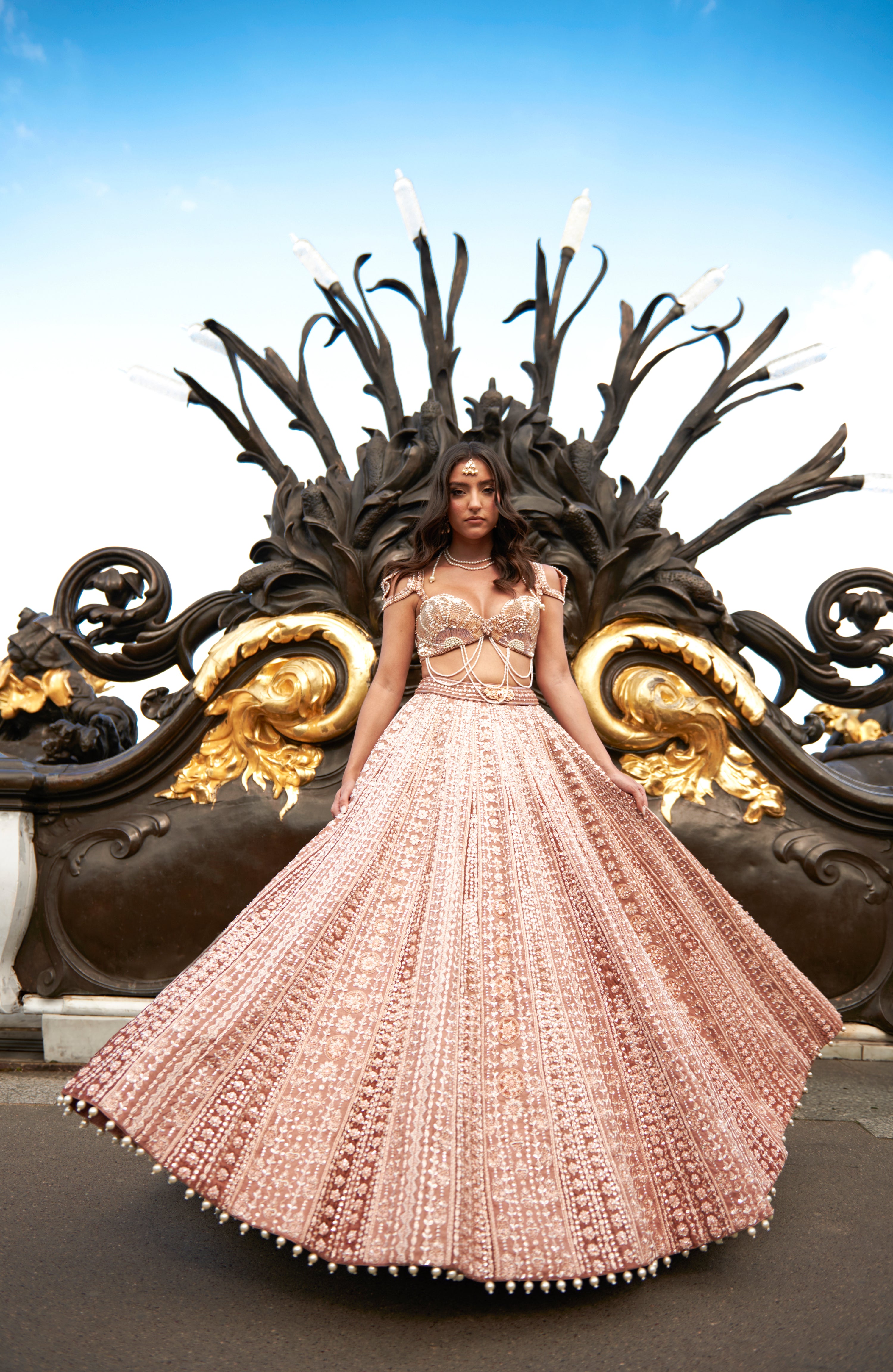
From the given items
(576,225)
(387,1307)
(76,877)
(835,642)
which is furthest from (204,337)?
(387,1307)

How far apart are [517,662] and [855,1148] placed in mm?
1935

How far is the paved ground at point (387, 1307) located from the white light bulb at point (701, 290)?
3.86 m

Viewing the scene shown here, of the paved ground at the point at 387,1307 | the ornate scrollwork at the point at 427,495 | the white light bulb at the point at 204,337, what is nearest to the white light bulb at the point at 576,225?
the ornate scrollwork at the point at 427,495

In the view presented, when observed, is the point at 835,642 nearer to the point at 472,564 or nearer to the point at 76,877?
the point at 472,564

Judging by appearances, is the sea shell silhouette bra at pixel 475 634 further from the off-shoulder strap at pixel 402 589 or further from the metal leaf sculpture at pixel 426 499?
the metal leaf sculpture at pixel 426 499

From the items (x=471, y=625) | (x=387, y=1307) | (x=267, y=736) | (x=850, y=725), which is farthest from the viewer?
(x=850, y=725)

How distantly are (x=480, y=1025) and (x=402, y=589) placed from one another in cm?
129

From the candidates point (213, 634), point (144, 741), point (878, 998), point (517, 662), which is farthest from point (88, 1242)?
point (878, 998)

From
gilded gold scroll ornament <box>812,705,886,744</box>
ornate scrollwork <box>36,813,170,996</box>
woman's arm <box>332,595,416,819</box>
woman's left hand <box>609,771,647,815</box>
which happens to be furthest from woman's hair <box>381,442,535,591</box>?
gilded gold scroll ornament <box>812,705,886,744</box>

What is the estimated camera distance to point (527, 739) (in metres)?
2.60

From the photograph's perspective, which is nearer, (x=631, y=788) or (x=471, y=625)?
(x=631, y=788)

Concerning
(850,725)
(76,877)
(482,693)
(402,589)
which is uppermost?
(402,589)

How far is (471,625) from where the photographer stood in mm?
2707

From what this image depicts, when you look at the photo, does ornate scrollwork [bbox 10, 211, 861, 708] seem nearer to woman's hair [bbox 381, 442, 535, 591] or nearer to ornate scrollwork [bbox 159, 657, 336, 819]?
ornate scrollwork [bbox 159, 657, 336, 819]
